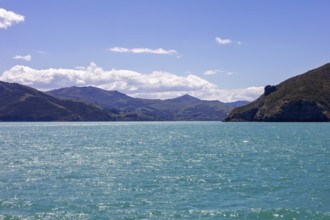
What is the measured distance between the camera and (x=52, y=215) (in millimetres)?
37781

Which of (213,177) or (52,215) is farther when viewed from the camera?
(213,177)

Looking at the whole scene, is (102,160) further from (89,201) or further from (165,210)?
(165,210)

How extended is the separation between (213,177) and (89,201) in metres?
20.2

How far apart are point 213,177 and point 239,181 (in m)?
4.72

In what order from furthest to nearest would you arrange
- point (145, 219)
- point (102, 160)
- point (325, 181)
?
point (102, 160) → point (325, 181) → point (145, 219)

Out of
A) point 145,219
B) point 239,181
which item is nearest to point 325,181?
point 239,181

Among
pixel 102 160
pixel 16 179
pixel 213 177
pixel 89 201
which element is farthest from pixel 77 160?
pixel 89 201

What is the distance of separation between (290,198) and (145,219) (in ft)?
52.3

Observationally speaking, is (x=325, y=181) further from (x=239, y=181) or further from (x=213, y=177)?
(x=213, y=177)

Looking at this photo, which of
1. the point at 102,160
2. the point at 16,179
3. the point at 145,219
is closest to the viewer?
the point at 145,219

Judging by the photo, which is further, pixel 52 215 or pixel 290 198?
pixel 290 198

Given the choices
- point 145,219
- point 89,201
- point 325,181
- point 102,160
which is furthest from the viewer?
point 102,160

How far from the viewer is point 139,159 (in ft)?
273

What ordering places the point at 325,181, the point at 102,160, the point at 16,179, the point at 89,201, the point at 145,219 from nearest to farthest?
the point at 145,219
the point at 89,201
the point at 325,181
the point at 16,179
the point at 102,160
